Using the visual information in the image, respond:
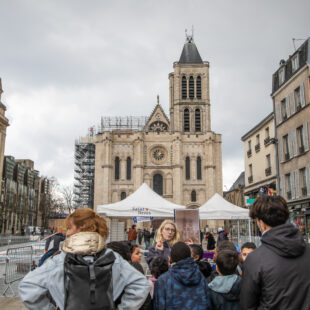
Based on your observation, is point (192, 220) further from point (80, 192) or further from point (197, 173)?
point (80, 192)

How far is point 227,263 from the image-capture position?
10.3 feet

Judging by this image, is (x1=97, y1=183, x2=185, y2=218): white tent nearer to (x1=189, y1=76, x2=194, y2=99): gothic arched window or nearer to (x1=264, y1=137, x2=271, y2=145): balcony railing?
(x1=264, y1=137, x2=271, y2=145): balcony railing

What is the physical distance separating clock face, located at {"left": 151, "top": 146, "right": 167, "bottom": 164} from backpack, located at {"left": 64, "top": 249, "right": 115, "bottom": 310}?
45.1 m

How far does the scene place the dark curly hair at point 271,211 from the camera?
103 inches

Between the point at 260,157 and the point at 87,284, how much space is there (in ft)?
83.3

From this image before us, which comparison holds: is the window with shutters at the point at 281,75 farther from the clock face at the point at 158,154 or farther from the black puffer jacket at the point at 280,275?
the clock face at the point at 158,154

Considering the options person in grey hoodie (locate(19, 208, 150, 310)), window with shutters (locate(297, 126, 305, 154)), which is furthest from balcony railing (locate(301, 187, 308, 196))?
person in grey hoodie (locate(19, 208, 150, 310))

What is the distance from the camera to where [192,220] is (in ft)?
36.0

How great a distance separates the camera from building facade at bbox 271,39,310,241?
17609 mm

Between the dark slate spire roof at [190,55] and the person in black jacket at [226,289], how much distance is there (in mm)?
52136

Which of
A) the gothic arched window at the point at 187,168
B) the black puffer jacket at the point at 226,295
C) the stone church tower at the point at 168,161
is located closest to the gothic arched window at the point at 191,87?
the stone church tower at the point at 168,161

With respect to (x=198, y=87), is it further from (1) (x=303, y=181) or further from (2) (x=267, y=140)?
(1) (x=303, y=181)

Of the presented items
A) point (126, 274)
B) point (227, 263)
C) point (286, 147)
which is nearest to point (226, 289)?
point (227, 263)

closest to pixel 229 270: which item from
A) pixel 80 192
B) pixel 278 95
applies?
pixel 278 95
